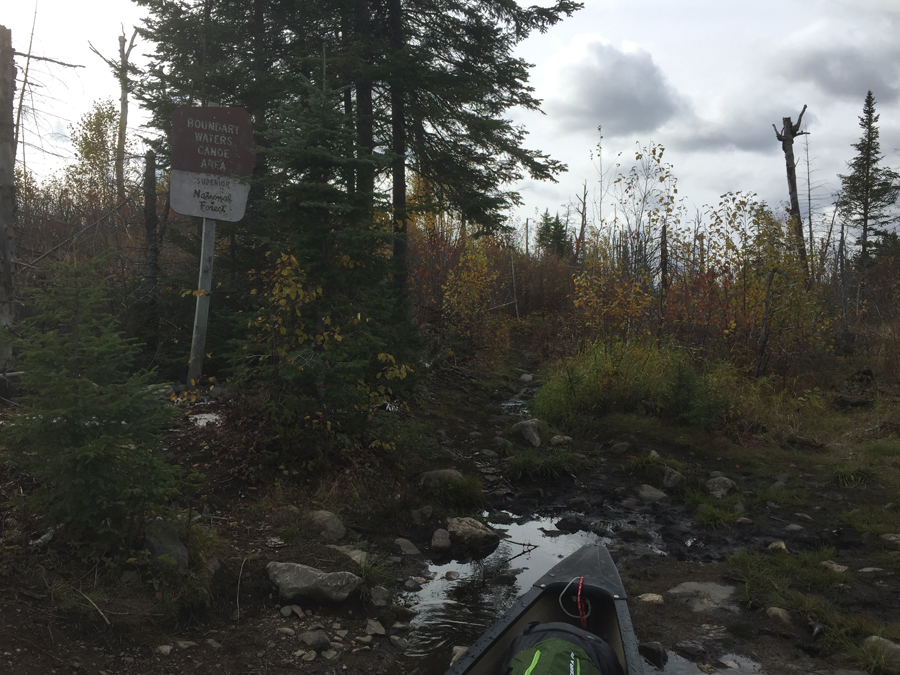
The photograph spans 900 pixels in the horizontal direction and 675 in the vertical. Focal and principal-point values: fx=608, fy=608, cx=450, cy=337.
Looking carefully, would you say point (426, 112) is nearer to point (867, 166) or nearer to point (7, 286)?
point (7, 286)

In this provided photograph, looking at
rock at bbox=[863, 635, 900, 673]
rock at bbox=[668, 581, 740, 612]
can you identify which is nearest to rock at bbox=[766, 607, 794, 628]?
rock at bbox=[668, 581, 740, 612]

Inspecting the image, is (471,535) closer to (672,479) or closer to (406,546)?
(406,546)

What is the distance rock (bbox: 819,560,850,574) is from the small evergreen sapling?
5322 mm

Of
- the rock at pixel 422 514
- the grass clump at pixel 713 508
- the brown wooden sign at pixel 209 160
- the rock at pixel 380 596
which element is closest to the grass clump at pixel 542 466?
the grass clump at pixel 713 508

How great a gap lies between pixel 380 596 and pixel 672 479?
174 inches

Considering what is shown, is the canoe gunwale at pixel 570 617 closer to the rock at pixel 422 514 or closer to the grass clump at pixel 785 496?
the rock at pixel 422 514

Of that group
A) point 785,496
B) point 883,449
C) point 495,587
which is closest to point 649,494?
point 785,496

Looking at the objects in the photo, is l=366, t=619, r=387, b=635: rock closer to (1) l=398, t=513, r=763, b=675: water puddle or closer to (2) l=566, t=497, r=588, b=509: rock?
(1) l=398, t=513, r=763, b=675: water puddle

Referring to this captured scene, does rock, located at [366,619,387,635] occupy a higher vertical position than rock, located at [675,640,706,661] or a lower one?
higher

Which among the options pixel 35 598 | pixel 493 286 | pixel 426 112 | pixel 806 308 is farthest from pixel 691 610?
pixel 493 286

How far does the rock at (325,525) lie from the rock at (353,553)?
0.14m

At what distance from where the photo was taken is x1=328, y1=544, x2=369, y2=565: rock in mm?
4984

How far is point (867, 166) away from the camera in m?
34.6

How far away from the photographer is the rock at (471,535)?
582 centimetres
